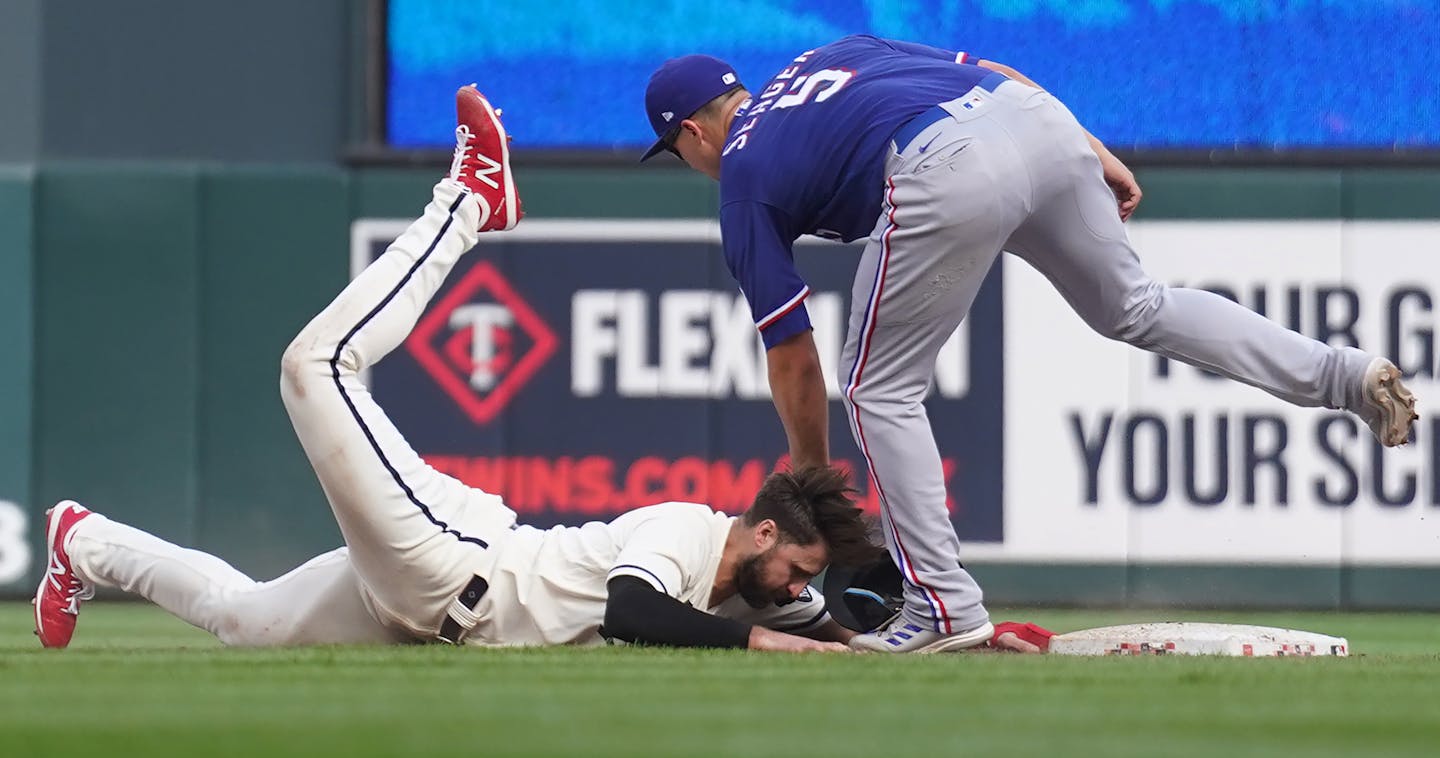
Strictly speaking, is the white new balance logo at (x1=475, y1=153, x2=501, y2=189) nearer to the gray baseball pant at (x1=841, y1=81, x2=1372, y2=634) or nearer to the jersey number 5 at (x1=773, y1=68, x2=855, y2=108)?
the jersey number 5 at (x1=773, y1=68, x2=855, y2=108)

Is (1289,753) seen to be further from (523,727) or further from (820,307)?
(820,307)

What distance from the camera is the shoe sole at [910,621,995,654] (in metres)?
4.13

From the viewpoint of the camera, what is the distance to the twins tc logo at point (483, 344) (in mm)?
7371

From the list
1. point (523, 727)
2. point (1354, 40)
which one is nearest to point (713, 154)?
point (523, 727)

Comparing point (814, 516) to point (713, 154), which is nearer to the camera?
point (814, 516)

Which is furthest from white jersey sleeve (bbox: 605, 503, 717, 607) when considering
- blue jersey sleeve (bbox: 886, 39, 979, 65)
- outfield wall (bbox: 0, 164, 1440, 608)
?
outfield wall (bbox: 0, 164, 1440, 608)

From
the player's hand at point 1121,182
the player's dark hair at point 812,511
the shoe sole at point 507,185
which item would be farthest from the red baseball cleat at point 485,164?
the player's hand at point 1121,182

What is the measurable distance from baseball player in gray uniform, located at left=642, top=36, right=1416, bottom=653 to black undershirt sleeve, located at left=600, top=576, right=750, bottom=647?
326mm

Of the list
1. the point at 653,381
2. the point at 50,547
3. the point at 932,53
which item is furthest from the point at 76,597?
the point at 653,381

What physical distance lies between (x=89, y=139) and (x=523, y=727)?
531cm

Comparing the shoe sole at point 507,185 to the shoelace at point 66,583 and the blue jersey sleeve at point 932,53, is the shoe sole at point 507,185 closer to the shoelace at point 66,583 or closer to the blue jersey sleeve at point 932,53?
the blue jersey sleeve at point 932,53

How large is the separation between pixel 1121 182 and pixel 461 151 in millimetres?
1542

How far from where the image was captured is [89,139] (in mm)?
7496

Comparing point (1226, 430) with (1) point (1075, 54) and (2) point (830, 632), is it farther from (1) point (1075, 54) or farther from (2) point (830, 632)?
(2) point (830, 632)
